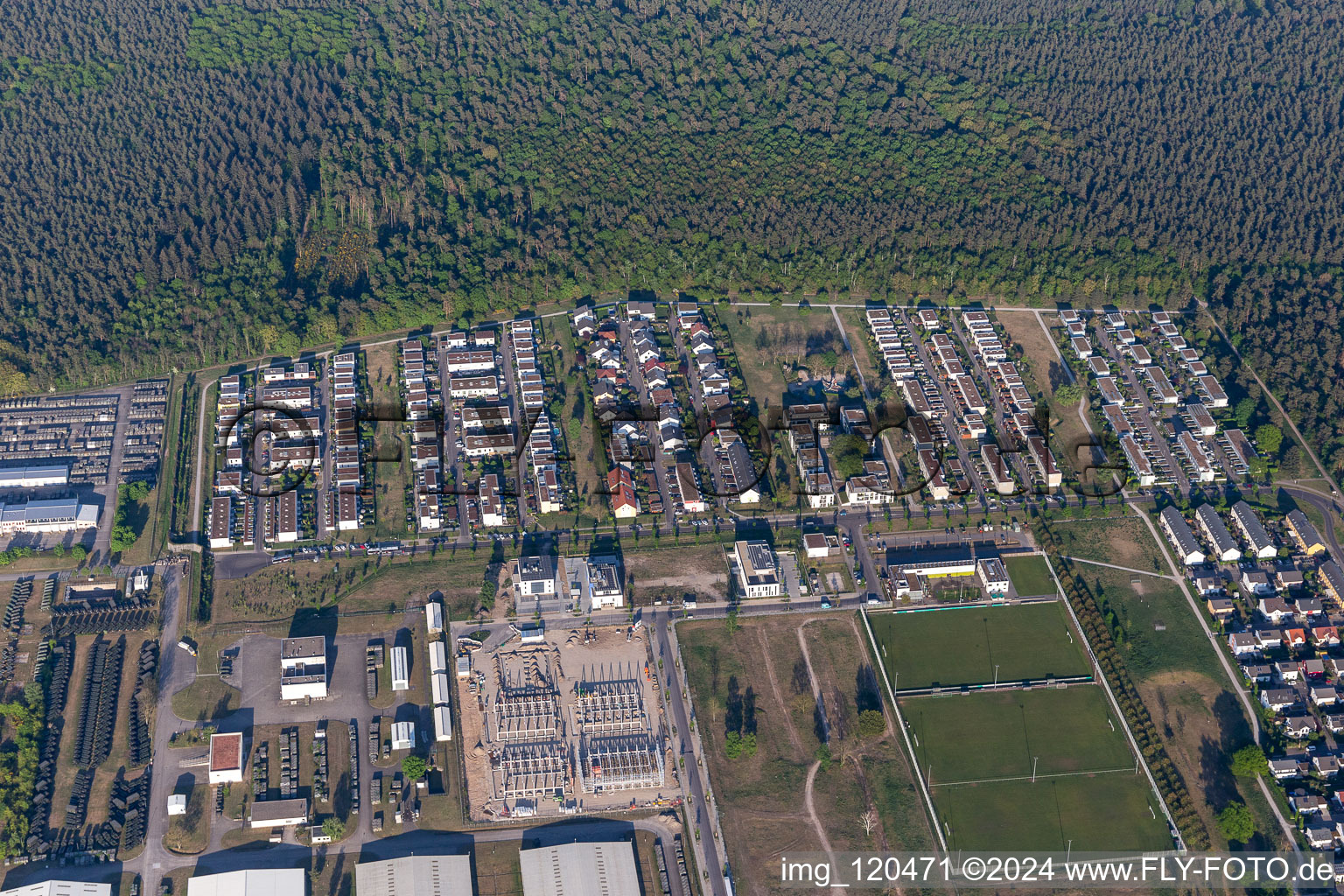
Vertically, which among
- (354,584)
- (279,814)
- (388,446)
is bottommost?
(279,814)

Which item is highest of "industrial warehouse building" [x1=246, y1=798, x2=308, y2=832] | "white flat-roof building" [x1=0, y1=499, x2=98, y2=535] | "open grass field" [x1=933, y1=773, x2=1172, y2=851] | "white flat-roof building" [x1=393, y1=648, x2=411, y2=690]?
"white flat-roof building" [x1=0, y1=499, x2=98, y2=535]

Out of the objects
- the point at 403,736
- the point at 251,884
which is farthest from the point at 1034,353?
the point at 251,884

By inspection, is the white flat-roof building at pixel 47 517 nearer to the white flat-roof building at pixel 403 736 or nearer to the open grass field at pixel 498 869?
the white flat-roof building at pixel 403 736

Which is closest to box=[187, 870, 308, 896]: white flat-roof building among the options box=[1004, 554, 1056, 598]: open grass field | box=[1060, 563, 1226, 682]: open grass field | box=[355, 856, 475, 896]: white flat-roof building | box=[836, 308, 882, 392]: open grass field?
box=[355, 856, 475, 896]: white flat-roof building

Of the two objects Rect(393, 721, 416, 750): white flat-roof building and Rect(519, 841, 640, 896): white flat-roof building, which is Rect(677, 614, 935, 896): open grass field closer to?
Rect(519, 841, 640, 896): white flat-roof building

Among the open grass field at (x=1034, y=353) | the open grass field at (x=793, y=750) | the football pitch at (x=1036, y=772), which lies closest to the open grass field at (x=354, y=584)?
the open grass field at (x=793, y=750)

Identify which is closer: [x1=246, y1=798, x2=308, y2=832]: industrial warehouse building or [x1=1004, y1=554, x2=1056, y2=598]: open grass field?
[x1=246, y1=798, x2=308, y2=832]: industrial warehouse building

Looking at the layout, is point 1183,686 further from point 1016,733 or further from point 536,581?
point 536,581
